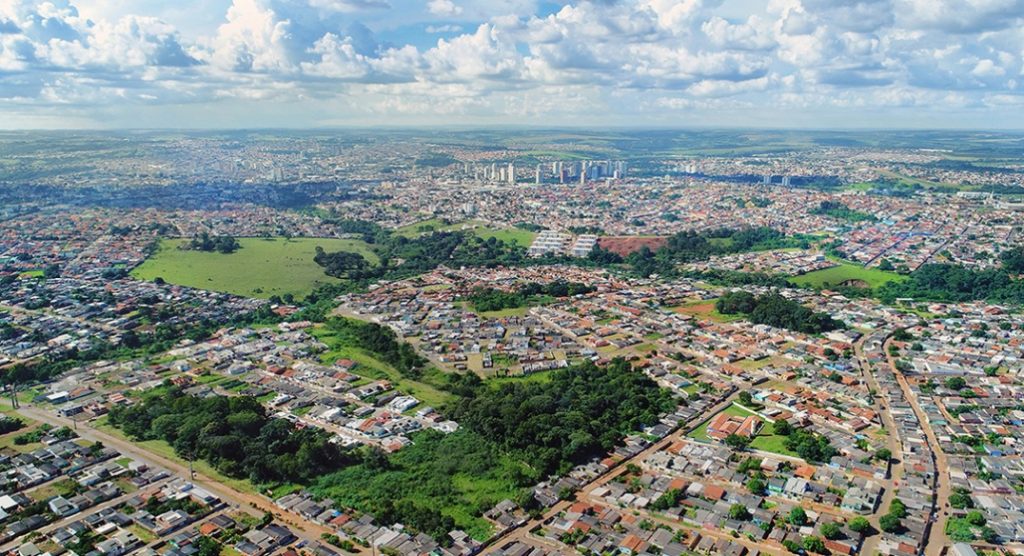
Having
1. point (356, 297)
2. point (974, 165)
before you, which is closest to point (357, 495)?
point (356, 297)

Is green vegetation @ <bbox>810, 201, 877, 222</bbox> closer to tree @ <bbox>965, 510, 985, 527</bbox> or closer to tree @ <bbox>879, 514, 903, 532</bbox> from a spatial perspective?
tree @ <bbox>965, 510, 985, 527</bbox>

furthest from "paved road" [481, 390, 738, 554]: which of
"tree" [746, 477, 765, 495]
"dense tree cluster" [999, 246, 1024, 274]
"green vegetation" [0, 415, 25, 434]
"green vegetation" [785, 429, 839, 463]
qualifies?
"dense tree cluster" [999, 246, 1024, 274]

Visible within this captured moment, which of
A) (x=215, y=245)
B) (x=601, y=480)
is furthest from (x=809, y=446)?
(x=215, y=245)

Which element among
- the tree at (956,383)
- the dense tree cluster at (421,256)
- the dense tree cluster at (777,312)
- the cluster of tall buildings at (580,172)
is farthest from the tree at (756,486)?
the cluster of tall buildings at (580,172)

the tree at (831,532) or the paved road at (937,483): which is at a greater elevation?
the tree at (831,532)

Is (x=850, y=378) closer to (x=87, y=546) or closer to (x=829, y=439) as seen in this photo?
(x=829, y=439)

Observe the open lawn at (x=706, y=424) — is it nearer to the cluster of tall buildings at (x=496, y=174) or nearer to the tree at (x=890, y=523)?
the tree at (x=890, y=523)
